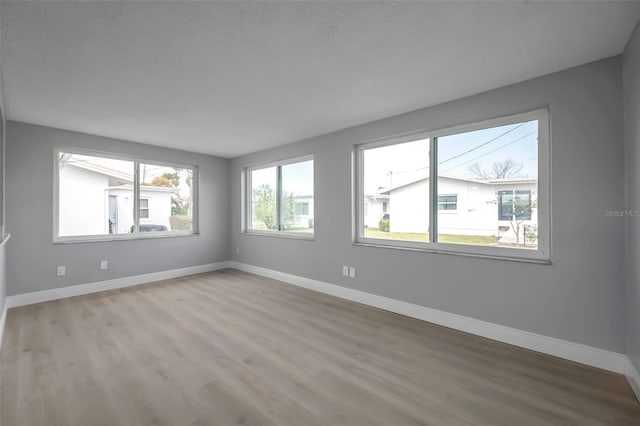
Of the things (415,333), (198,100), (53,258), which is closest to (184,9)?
(198,100)

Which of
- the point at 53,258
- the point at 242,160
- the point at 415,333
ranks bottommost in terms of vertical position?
the point at 415,333

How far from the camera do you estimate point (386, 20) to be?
1848 millimetres

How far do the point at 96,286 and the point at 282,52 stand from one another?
4527 mm

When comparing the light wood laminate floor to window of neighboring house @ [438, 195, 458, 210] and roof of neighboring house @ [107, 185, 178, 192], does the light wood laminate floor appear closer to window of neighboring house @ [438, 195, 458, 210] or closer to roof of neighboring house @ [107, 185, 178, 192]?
window of neighboring house @ [438, 195, 458, 210]

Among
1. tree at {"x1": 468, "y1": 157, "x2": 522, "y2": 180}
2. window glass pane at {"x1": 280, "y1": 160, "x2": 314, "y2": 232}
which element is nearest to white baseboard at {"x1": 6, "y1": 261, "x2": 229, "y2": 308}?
window glass pane at {"x1": 280, "y1": 160, "x2": 314, "y2": 232}

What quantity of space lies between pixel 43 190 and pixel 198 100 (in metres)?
2.82

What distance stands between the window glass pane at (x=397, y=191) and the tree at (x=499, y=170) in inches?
21.4

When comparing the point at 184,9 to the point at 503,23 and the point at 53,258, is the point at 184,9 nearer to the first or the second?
the point at 503,23

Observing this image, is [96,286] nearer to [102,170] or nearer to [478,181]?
[102,170]

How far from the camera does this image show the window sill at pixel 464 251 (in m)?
2.68

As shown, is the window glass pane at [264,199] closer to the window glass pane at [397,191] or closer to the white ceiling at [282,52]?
the window glass pane at [397,191]

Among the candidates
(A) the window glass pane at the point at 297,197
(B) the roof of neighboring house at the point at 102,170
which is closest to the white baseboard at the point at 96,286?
(B) the roof of neighboring house at the point at 102,170

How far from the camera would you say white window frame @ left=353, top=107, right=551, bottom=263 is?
264 centimetres

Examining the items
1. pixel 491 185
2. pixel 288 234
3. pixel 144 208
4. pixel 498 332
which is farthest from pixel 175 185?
pixel 498 332
